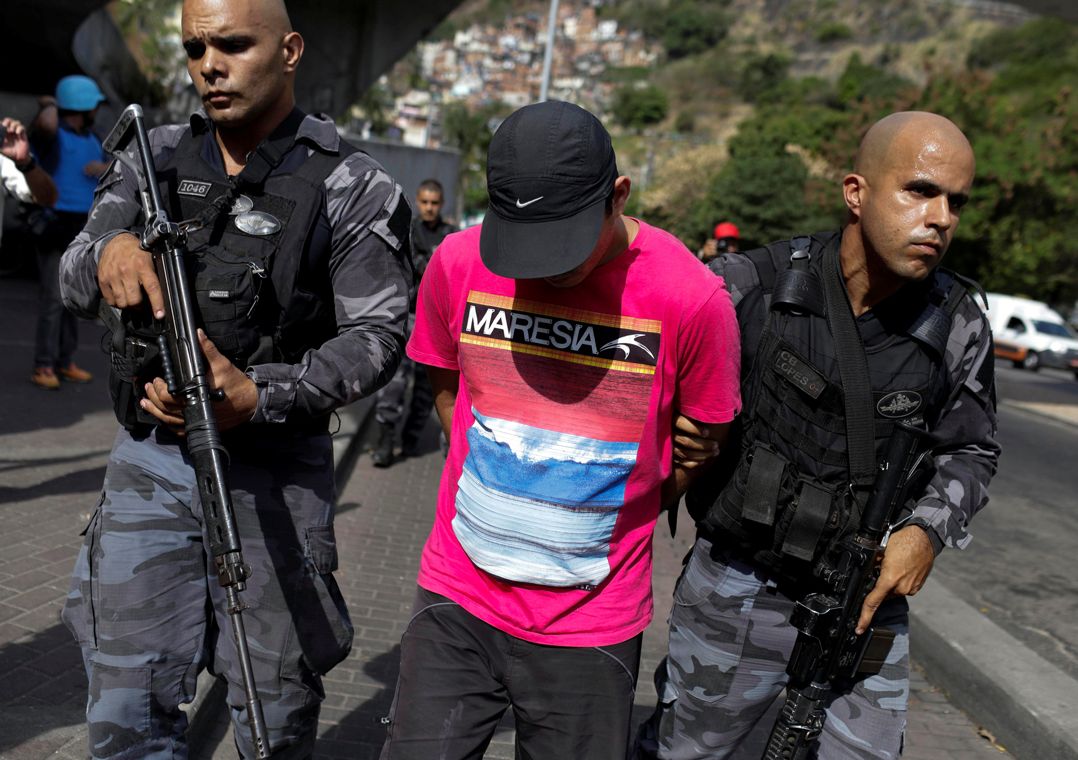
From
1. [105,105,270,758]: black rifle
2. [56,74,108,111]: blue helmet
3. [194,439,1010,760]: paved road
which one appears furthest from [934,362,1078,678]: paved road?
[56,74,108,111]: blue helmet

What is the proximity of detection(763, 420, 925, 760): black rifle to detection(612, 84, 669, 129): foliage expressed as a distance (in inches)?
6225

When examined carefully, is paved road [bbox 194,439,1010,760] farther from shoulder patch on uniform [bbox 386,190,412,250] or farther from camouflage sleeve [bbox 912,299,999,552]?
camouflage sleeve [bbox 912,299,999,552]

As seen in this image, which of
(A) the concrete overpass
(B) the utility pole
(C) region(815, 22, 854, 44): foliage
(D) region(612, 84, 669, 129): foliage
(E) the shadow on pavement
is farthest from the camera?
(C) region(815, 22, 854, 44): foliage

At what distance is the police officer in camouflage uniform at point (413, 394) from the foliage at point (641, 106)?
152055 millimetres

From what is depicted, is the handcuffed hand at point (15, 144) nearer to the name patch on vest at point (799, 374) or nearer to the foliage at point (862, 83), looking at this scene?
the name patch on vest at point (799, 374)

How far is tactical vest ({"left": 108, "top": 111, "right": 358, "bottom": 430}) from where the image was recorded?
240cm

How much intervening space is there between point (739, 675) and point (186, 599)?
1330 millimetres

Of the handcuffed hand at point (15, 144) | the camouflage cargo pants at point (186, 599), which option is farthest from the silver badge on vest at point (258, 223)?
the handcuffed hand at point (15, 144)

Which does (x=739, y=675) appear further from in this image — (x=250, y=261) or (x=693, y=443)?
(x=250, y=261)

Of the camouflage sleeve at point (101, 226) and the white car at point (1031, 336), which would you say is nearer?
the camouflage sleeve at point (101, 226)

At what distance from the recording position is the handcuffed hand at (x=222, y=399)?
2.29 m

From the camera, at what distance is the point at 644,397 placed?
2.26 m

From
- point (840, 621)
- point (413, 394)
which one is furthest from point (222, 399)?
point (413, 394)

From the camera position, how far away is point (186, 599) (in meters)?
2.48
